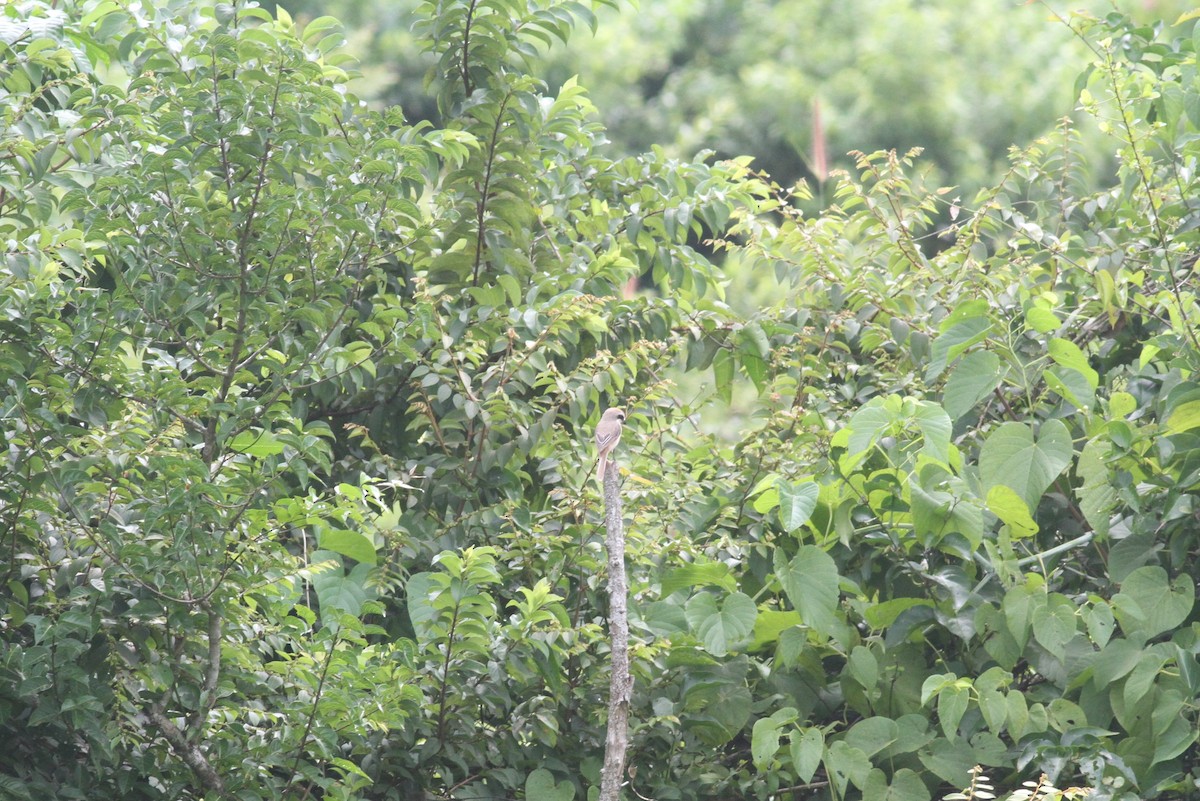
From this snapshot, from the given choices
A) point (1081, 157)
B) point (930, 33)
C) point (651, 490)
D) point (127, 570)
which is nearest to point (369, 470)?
point (651, 490)

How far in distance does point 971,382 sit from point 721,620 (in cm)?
80

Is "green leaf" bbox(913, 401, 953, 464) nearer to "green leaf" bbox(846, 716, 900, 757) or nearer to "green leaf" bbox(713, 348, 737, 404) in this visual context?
"green leaf" bbox(846, 716, 900, 757)

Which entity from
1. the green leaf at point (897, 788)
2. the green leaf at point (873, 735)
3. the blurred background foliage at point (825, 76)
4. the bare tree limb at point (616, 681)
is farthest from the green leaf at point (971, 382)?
the blurred background foliage at point (825, 76)

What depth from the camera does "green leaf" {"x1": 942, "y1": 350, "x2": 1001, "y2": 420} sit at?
121 inches

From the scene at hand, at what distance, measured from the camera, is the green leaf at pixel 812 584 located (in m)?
2.94

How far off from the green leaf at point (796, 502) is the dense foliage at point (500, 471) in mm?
11

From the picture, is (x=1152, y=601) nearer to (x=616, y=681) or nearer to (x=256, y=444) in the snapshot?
(x=616, y=681)

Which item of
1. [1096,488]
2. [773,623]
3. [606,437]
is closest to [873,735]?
[773,623]

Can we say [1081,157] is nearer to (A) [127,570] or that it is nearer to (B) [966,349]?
(B) [966,349]

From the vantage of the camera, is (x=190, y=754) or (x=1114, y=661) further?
(x=1114, y=661)

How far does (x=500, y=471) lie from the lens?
349 cm

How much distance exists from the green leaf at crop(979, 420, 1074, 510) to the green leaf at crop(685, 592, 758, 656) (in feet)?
2.10

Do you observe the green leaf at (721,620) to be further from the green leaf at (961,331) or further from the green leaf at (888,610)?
the green leaf at (961,331)

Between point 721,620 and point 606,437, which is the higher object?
point 606,437
